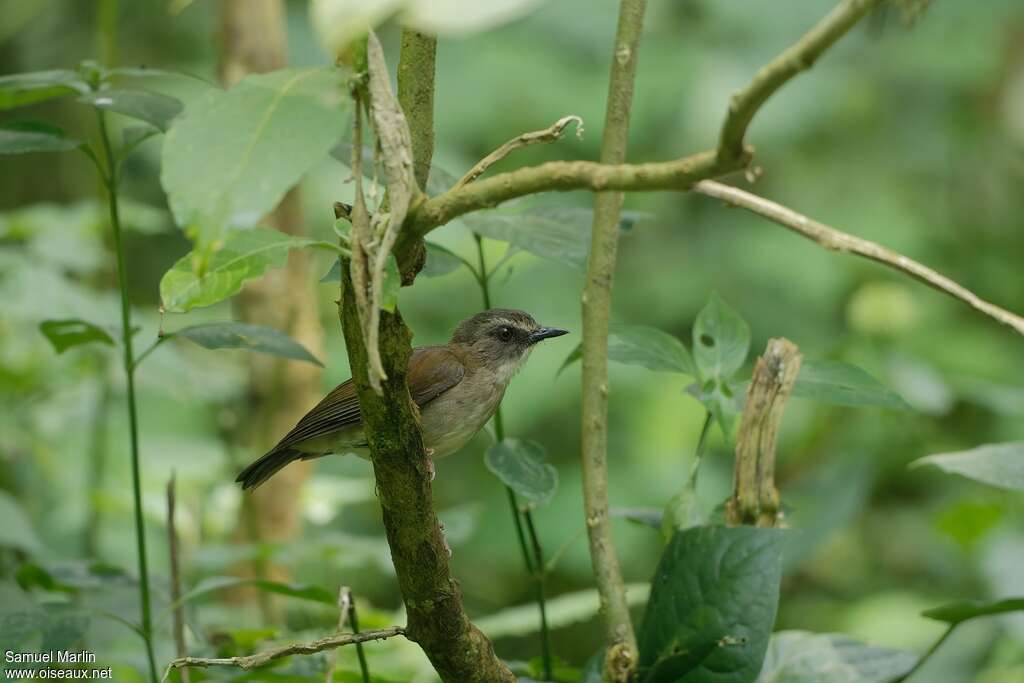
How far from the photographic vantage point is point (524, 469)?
92.8 inches

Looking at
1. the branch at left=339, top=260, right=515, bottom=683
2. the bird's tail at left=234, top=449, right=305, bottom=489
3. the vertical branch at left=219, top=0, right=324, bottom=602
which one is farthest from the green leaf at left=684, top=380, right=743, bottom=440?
the vertical branch at left=219, top=0, right=324, bottom=602

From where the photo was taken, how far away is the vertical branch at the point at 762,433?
2.29 m

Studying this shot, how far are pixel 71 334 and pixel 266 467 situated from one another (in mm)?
1050

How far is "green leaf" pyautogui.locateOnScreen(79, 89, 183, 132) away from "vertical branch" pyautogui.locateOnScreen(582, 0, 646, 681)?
960mm

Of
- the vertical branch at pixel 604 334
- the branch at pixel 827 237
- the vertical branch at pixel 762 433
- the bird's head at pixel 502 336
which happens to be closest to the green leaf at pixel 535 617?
the bird's head at pixel 502 336

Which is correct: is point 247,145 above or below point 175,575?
above

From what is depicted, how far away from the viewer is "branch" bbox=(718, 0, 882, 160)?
45.8 inches

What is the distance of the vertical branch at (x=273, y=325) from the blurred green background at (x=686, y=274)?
23.4 inches

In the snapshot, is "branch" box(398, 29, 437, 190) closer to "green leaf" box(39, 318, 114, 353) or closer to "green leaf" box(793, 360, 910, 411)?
"green leaf" box(793, 360, 910, 411)

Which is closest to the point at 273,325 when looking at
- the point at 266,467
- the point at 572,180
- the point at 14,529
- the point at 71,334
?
the point at 266,467

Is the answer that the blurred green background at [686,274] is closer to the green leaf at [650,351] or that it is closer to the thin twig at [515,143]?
the green leaf at [650,351]

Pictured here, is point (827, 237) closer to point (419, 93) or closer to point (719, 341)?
point (419, 93)

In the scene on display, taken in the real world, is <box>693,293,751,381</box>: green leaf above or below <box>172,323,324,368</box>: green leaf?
below

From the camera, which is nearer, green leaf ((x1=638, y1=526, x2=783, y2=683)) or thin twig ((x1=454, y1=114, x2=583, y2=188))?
thin twig ((x1=454, y1=114, x2=583, y2=188))
